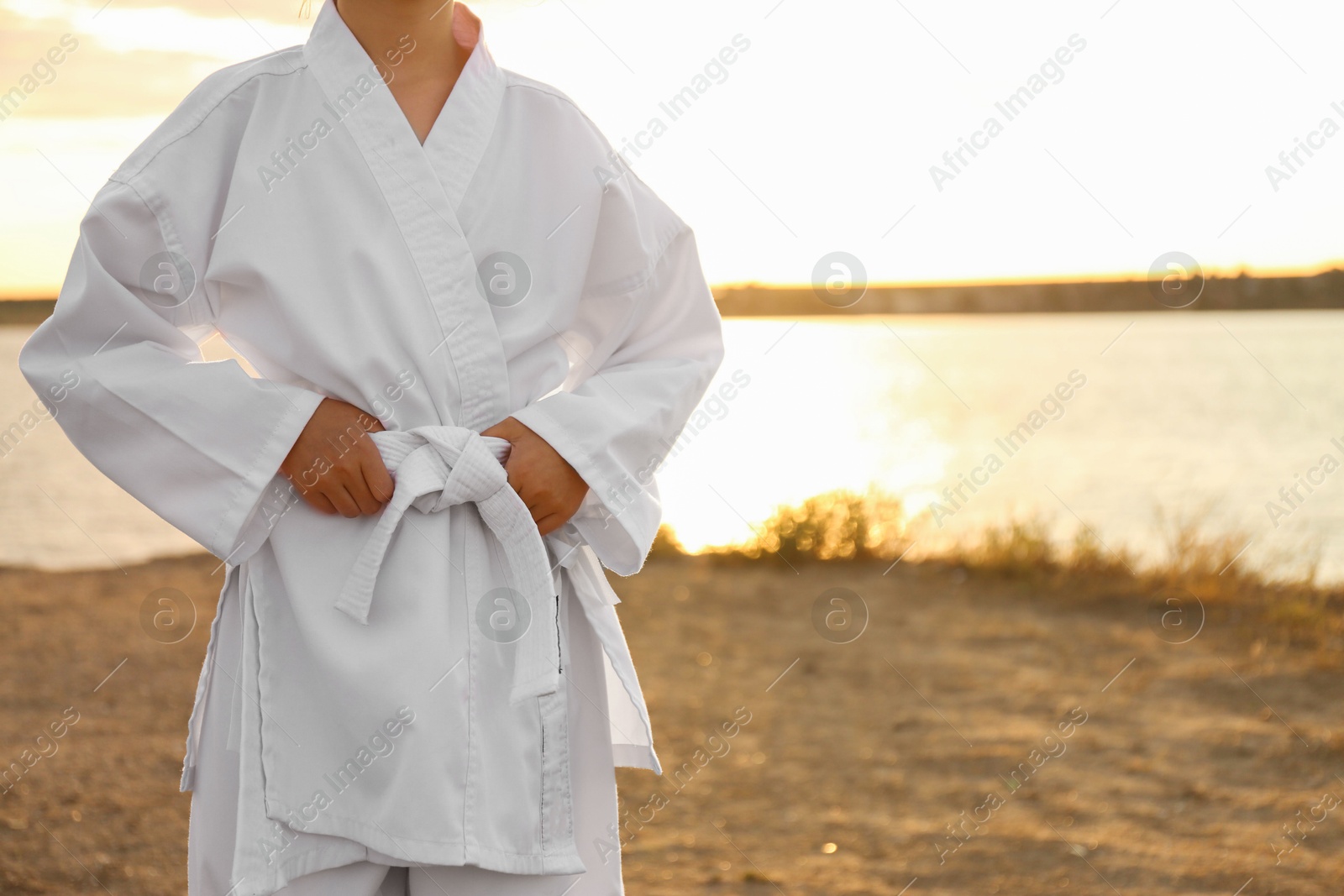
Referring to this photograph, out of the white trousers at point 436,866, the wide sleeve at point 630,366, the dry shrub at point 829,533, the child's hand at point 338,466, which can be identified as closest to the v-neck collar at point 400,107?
the wide sleeve at point 630,366

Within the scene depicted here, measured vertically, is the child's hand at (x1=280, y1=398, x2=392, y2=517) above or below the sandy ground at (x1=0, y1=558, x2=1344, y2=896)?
above

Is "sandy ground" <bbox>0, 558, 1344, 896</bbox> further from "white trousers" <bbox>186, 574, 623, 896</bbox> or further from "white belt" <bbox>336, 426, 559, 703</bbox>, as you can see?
"white belt" <bbox>336, 426, 559, 703</bbox>

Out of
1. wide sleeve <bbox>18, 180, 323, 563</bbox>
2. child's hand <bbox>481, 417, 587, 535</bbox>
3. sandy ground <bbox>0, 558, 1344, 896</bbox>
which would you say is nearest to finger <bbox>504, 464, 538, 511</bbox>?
child's hand <bbox>481, 417, 587, 535</bbox>

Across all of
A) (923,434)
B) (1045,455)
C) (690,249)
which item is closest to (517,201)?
(690,249)

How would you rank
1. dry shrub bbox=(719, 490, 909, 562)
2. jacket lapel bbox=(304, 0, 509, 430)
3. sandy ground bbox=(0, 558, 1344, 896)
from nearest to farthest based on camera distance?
jacket lapel bbox=(304, 0, 509, 430)
sandy ground bbox=(0, 558, 1344, 896)
dry shrub bbox=(719, 490, 909, 562)

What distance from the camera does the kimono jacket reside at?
4.39 feet

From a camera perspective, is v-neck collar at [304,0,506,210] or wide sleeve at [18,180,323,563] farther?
v-neck collar at [304,0,506,210]

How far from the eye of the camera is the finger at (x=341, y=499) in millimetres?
1363

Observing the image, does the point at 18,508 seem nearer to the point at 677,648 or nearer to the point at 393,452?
the point at 677,648

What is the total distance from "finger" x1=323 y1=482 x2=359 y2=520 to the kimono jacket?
0.11 ft

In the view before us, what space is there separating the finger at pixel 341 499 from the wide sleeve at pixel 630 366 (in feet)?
0.85

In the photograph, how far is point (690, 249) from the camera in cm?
168

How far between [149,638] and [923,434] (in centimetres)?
1096

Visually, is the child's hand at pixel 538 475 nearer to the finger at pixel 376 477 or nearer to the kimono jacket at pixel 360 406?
the kimono jacket at pixel 360 406
